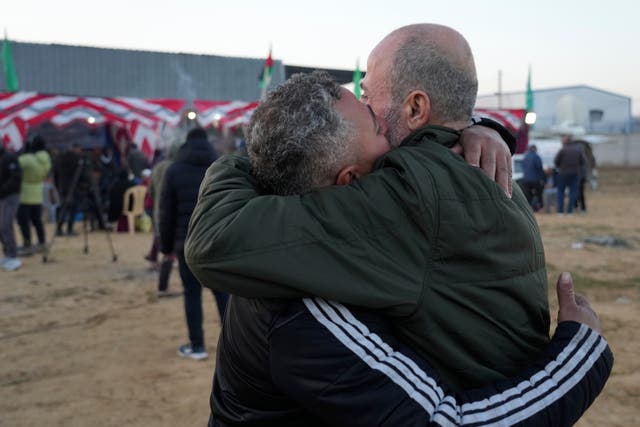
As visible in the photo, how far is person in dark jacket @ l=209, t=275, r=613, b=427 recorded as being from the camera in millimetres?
1097

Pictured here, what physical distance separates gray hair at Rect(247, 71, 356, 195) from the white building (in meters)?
42.9

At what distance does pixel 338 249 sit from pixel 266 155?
274 mm

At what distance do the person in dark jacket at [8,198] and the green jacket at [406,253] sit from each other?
8954 mm

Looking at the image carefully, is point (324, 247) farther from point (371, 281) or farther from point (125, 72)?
point (125, 72)

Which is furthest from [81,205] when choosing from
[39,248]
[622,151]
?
[622,151]

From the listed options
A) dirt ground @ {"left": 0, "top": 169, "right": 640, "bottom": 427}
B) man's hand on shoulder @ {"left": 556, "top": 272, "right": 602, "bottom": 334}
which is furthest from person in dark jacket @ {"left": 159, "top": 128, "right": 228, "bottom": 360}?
man's hand on shoulder @ {"left": 556, "top": 272, "right": 602, "bottom": 334}

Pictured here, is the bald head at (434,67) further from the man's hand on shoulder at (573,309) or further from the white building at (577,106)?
the white building at (577,106)

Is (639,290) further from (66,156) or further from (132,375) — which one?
(66,156)

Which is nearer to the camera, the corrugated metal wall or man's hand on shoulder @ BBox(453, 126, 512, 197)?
man's hand on shoulder @ BBox(453, 126, 512, 197)

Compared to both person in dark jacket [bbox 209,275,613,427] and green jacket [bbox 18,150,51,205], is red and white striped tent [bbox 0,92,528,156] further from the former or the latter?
person in dark jacket [bbox 209,275,613,427]

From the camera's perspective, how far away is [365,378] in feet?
3.59

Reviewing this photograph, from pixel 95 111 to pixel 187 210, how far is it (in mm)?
8513

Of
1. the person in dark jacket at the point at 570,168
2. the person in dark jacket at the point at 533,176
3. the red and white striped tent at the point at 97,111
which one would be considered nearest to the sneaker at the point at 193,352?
the red and white striped tent at the point at 97,111

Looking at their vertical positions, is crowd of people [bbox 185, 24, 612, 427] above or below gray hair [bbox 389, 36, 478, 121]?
below
